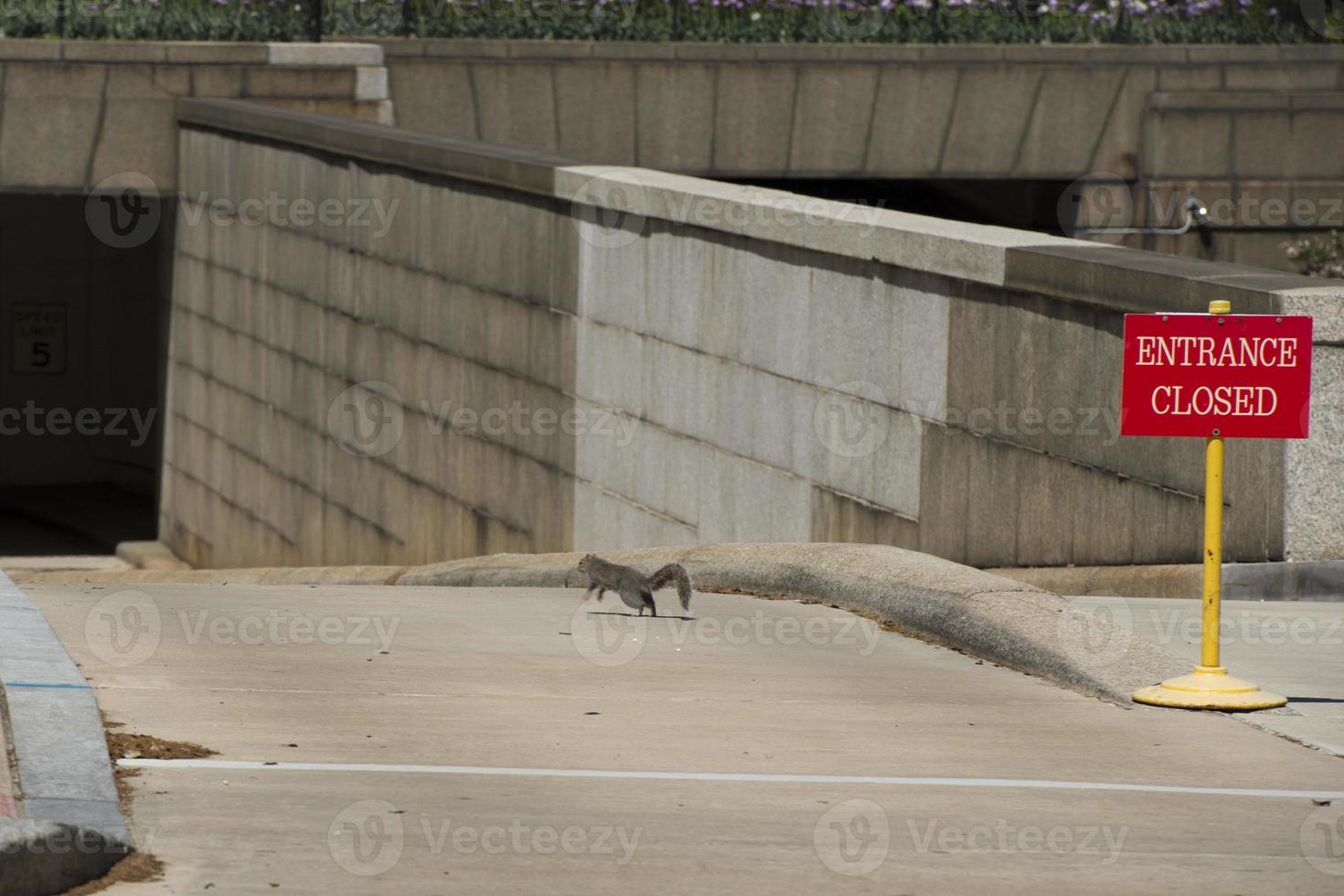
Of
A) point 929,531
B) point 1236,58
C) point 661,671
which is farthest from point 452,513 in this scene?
point 1236,58

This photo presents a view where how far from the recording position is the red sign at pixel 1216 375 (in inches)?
308

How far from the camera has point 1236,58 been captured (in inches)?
909

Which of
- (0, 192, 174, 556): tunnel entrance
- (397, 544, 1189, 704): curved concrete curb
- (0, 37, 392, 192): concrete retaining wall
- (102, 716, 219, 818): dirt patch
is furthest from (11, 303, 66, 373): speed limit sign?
(102, 716, 219, 818): dirt patch

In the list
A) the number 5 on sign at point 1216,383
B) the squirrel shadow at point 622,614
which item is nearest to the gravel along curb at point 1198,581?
the squirrel shadow at point 622,614

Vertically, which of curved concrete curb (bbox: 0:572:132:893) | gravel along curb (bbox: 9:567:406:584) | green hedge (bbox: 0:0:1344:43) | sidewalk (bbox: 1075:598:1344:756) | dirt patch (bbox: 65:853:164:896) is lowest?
gravel along curb (bbox: 9:567:406:584)

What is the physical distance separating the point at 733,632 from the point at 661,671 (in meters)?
1.18

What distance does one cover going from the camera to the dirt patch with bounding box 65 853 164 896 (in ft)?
17.9

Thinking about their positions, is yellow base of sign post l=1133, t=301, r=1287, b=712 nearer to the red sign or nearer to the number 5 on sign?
the number 5 on sign

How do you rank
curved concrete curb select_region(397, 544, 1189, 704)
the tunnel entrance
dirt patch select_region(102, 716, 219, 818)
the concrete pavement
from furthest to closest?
the tunnel entrance < curved concrete curb select_region(397, 544, 1189, 704) < dirt patch select_region(102, 716, 219, 818) < the concrete pavement

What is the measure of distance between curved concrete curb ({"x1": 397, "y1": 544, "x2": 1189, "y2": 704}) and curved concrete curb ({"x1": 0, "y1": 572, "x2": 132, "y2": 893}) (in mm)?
3952

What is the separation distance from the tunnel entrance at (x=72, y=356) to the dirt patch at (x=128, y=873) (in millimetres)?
27056

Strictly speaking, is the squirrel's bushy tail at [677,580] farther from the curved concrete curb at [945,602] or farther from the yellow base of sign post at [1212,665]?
the yellow base of sign post at [1212,665]

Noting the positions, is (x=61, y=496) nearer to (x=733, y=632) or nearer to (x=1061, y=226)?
(x=1061, y=226)

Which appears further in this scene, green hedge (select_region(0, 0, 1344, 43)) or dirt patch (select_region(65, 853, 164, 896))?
green hedge (select_region(0, 0, 1344, 43))
